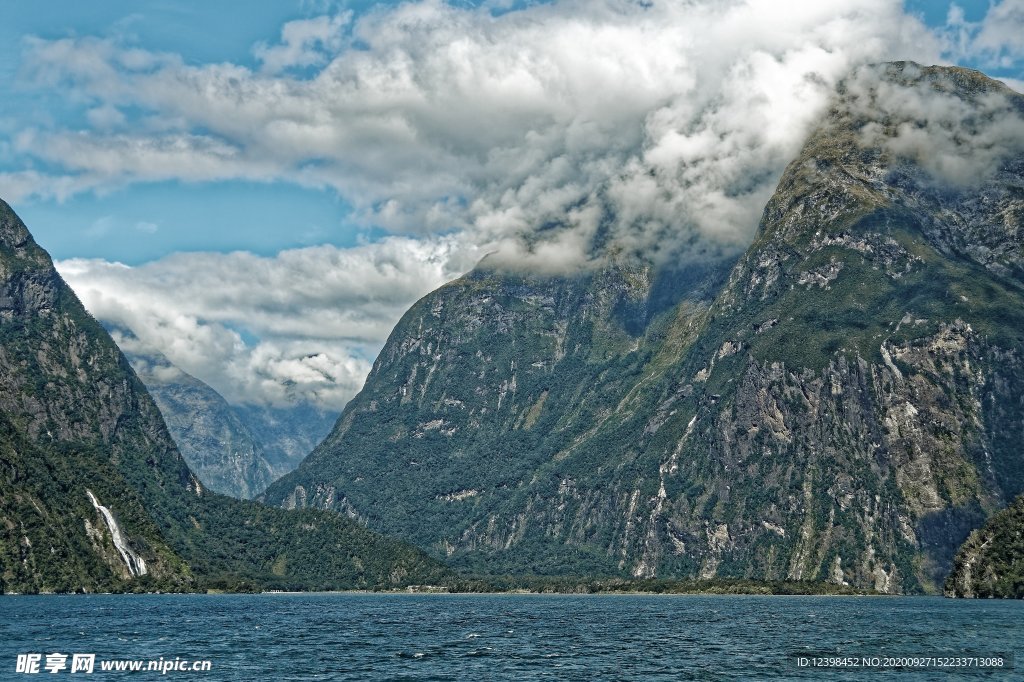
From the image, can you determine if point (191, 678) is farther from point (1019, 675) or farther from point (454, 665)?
point (1019, 675)

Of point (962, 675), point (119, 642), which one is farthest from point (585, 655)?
point (119, 642)

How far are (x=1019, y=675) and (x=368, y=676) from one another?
86.0m

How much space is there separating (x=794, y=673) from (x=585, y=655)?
131 feet

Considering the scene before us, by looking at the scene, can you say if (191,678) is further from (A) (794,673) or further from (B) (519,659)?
(A) (794,673)

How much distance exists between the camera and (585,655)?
605ft

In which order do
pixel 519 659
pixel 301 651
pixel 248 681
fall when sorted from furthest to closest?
pixel 301 651
pixel 519 659
pixel 248 681

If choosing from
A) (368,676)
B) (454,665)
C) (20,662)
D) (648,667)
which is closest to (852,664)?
(648,667)

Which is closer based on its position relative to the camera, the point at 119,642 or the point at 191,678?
the point at 191,678

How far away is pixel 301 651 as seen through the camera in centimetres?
18925

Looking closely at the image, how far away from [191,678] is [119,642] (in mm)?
55461

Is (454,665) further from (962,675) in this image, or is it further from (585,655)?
(962,675)

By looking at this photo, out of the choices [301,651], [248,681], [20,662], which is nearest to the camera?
[248,681]

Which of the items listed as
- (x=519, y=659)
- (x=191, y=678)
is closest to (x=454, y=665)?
(x=519, y=659)

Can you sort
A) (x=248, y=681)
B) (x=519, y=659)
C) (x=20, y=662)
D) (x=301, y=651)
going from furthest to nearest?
(x=301, y=651) < (x=519, y=659) < (x=20, y=662) < (x=248, y=681)
